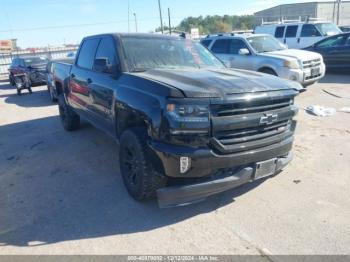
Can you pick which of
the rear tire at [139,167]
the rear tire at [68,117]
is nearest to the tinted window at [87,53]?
the rear tire at [68,117]

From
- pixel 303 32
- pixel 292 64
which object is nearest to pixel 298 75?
pixel 292 64

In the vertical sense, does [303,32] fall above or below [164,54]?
below

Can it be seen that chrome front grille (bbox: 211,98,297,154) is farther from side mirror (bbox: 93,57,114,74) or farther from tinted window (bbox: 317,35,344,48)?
tinted window (bbox: 317,35,344,48)

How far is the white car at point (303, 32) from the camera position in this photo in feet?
51.2

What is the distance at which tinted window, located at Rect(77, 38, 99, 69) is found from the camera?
17.7ft

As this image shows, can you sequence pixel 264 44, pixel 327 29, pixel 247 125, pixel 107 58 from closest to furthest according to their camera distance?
pixel 247 125 < pixel 107 58 < pixel 264 44 < pixel 327 29

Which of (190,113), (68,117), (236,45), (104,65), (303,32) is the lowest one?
(68,117)

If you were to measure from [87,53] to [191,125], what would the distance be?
11.1 ft

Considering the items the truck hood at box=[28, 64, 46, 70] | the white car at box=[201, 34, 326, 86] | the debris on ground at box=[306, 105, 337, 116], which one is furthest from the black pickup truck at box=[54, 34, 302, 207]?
the truck hood at box=[28, 64, 46, 70]

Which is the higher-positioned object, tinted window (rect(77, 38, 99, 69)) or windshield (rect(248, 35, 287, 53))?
tinted window (rect(77, 38, 99, 69))

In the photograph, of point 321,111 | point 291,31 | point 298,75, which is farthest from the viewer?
point 291,31

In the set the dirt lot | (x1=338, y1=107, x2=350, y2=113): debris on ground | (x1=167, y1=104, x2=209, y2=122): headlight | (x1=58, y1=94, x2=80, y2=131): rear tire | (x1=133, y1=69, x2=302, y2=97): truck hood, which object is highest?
(x1=133, y1=69, x2=302, y2=97): truck hood

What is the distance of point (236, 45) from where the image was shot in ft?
35.8

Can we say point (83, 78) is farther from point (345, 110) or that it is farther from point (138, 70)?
point (345, 110)
